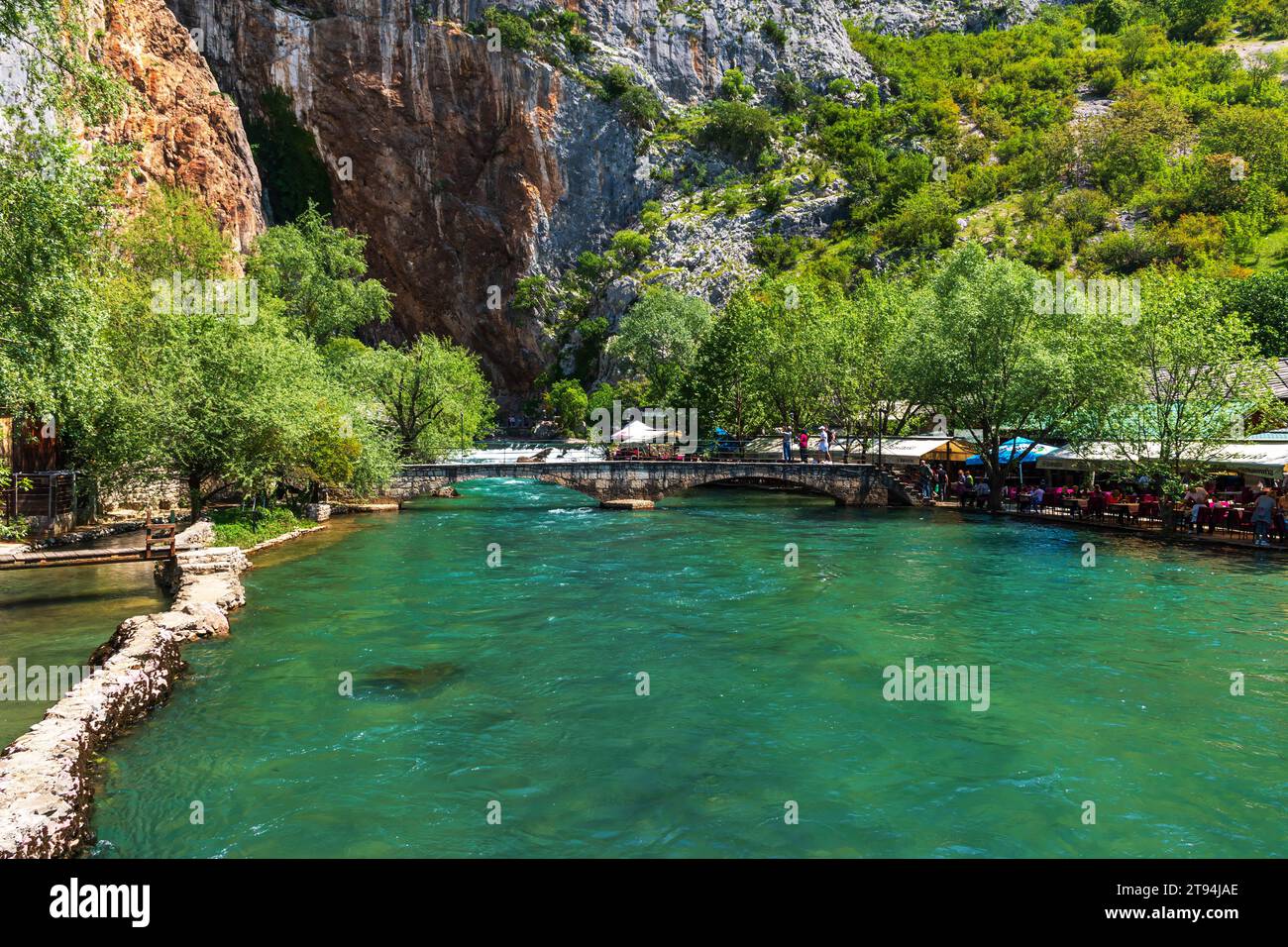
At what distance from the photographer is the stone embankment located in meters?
7.08

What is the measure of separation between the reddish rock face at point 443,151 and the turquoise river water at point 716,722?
8469cm

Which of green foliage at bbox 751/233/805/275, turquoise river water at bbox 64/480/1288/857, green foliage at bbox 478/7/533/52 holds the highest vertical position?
green foliage at bbox 478/7/533/52

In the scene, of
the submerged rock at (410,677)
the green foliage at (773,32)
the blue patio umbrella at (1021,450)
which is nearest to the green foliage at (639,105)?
the green foliage at (773,32)

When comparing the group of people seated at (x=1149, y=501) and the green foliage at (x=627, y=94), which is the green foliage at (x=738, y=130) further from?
the group of people seated at (x=1149, y=501)

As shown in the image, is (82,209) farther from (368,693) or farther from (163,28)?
(163,28)

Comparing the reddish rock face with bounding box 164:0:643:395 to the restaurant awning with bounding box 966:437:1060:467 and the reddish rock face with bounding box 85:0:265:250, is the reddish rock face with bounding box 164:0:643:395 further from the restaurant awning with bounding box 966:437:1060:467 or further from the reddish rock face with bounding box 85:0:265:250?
the restaurant awning with bounding box 966:437:1060:467

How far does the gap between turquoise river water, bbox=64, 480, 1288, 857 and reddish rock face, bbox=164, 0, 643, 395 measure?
3334 inches

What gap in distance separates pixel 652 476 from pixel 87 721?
34881 millimetres

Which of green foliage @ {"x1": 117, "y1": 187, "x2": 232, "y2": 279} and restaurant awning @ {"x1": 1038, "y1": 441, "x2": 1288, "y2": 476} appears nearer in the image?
restaurant awning @ {"x1": 1038, "y1": 441, "x2": 1288, "y2": 476}

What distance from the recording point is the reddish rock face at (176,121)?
151 feet

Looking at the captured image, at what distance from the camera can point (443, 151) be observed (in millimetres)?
94688

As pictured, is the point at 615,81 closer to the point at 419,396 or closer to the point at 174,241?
the point at 419,396

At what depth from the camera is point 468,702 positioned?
39.4 feet

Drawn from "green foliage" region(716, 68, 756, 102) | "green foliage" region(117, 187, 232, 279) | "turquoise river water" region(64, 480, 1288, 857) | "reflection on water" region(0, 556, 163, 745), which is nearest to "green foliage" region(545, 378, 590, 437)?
"green foliage" region(117, 187, 232, 279)
